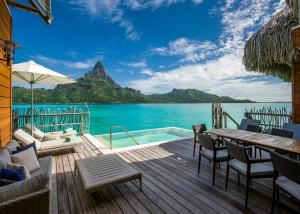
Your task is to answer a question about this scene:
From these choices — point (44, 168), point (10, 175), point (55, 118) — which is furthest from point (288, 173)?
point (55, 118)

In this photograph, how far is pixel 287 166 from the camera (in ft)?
5.51

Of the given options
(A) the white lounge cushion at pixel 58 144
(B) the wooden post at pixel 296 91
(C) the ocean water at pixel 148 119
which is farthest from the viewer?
(C) the ocean water at pixel 148 119

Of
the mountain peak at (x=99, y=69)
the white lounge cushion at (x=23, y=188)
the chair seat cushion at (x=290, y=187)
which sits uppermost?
the mountain peak at (x=99, y=69)

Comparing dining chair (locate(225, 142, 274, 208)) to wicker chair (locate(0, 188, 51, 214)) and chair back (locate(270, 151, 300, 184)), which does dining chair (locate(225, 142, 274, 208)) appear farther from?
wicker chair (locate(0, 188, 51, 214))

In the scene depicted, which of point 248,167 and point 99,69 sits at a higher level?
point 99,69

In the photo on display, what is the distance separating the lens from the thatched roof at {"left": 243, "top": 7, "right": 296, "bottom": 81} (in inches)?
176

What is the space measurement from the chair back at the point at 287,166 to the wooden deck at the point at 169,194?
2.52ft

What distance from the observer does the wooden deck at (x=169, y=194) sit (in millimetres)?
2186

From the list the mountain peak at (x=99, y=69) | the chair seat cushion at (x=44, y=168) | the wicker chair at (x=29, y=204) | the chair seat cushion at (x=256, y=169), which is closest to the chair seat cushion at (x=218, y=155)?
the chair seat cushion at (x=256, y=169)

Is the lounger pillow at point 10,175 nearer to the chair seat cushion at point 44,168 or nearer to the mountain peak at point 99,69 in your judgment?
the chair seat cushion at point 44,168

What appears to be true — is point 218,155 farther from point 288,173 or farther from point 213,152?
point 288,173

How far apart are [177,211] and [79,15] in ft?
47.9

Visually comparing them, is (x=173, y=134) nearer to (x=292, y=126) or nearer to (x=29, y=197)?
(x=292, y=126)

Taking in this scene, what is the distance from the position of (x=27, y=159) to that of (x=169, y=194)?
2.43 m
